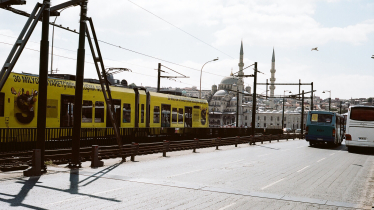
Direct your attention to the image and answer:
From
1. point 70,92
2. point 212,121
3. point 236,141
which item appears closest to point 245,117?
point 212,121

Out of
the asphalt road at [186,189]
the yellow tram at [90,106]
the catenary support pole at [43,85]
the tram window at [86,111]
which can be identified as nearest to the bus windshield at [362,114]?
the asphalt road at [186,189]

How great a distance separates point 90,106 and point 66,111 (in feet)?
6.69

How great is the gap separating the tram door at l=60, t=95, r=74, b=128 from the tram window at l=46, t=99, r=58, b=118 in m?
0.40

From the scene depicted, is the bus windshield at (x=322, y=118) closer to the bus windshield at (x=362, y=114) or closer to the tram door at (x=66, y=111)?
the bus windshield at (x=362, y=114)

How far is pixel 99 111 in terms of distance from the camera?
22.2 m

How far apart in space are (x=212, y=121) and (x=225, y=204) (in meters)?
164

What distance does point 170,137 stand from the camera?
2858cm

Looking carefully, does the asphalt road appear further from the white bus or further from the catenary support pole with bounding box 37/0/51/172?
the white bus

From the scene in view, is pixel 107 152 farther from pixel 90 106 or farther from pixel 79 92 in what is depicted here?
pixel 90 106

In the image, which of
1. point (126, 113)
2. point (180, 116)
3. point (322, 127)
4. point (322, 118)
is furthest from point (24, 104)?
point (322, 118)

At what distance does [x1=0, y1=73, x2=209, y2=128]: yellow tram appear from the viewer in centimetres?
1700

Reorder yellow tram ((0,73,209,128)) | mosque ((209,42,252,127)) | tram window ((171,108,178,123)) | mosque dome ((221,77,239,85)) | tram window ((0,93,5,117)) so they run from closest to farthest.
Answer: tram window ((0,93,5,117)), yellow tram ((0,73,209,128)), tram window ((171,108,178,123)), mosque ((209,42,252,127)), mosque dome ((221,77,239,85))

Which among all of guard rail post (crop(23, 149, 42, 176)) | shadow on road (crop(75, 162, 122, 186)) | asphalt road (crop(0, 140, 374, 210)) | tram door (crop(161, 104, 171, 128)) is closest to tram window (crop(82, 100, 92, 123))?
shadow on road (crop(75, 162, 122, 186))

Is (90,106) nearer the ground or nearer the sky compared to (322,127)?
nearer the sky
